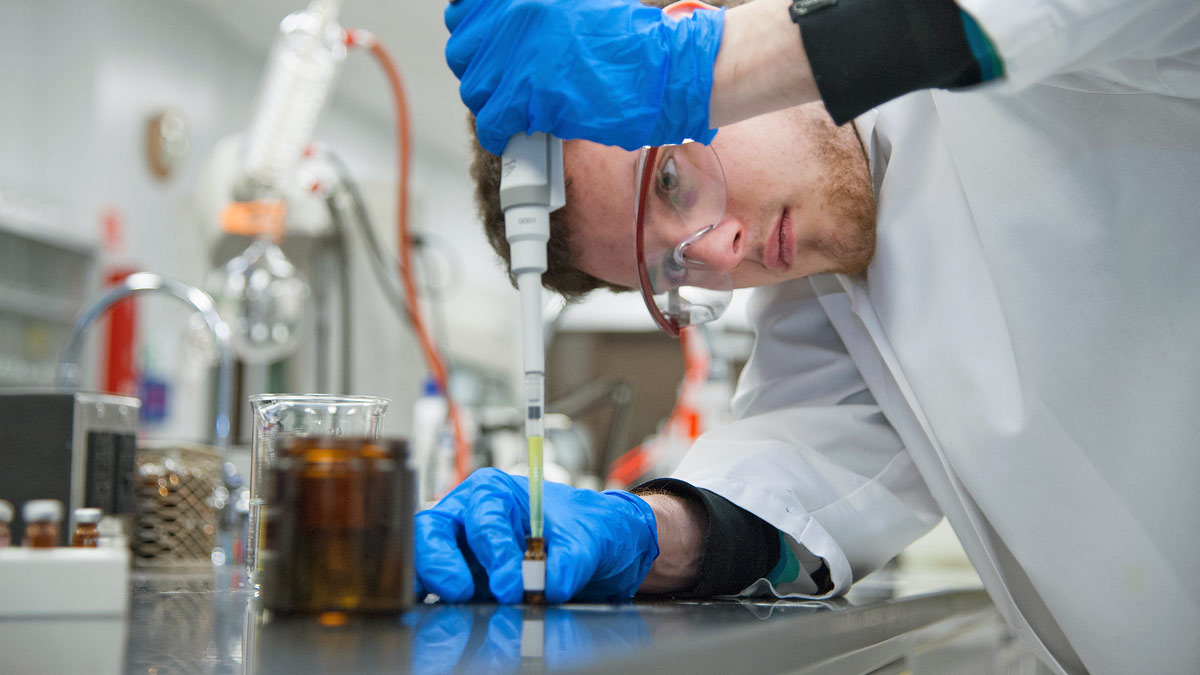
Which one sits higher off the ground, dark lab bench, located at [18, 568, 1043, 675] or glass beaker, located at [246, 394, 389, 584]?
glass beaker, located at [246, 394, 389, 584]

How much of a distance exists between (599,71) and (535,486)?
1.25 feet

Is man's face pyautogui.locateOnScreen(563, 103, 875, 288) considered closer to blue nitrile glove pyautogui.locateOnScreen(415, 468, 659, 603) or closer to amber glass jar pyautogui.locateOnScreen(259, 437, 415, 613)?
blue nitrile glove pyautogui.locateOnScreen(415, 468, 659, 603)

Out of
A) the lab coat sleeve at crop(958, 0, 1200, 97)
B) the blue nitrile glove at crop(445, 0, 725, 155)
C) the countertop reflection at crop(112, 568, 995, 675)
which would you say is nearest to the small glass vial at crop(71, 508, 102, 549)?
the countertop reflection at crop(112, 568, 995, 675)

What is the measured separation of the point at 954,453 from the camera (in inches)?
46.9

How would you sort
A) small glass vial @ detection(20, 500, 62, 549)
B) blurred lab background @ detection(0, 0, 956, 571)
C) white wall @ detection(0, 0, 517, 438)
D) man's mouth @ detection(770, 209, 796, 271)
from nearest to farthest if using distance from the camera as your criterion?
small glass vial @ detection(20, 500, 62, 549) → man's mouth @ detection(770, 209, 796, 271) → blurred lab background @ detection(0, 0, 956, 571) → white wall @ detection(0, 0, 517, 438)

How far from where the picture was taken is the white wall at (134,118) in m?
4.50

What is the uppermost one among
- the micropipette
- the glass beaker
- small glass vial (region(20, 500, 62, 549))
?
the micropipette

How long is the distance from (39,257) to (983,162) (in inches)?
179

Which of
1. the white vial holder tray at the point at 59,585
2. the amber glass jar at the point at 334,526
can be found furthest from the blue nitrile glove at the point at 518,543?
the white vial holder tray at the point at 59,585

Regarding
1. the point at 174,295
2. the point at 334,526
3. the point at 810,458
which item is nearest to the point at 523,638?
the point at 334,526

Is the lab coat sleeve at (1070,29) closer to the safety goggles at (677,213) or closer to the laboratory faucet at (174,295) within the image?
the safety goggles at (677,213)

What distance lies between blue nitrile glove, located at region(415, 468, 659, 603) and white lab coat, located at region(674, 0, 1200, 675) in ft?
0.73

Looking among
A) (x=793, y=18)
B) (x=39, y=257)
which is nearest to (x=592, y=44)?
(x=793, y=18)

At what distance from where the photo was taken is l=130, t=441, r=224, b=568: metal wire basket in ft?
4.48
